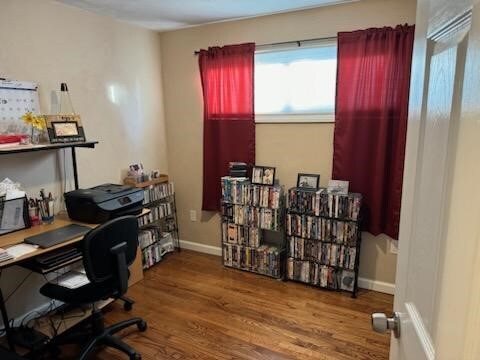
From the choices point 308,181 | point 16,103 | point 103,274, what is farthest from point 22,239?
point 308,181

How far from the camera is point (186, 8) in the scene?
2633 mm

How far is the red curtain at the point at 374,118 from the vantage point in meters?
2.38

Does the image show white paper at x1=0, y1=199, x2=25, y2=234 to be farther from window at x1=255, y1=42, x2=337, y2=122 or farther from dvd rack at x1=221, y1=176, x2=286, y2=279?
window at x1=255, y1=42, x2=337, y2=122

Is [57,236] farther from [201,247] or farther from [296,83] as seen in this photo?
[296,83]

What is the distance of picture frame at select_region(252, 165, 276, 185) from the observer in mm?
2941

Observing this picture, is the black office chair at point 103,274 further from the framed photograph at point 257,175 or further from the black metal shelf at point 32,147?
the framed photograph at point 257,175

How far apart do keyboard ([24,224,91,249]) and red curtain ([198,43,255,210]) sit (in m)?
1.45

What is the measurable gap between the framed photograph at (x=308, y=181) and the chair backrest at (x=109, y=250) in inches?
59.4

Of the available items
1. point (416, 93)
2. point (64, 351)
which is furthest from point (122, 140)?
point (416, 93)

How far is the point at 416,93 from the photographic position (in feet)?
2.43

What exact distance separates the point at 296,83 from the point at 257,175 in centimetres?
89

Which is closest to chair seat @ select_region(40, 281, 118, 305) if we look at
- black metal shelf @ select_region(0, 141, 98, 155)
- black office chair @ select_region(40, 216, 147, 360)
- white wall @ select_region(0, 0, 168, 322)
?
black office chair @ select_region(40, 216, 147, 360)

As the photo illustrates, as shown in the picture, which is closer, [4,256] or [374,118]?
[4,256]

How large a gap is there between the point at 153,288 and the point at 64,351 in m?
0.85
